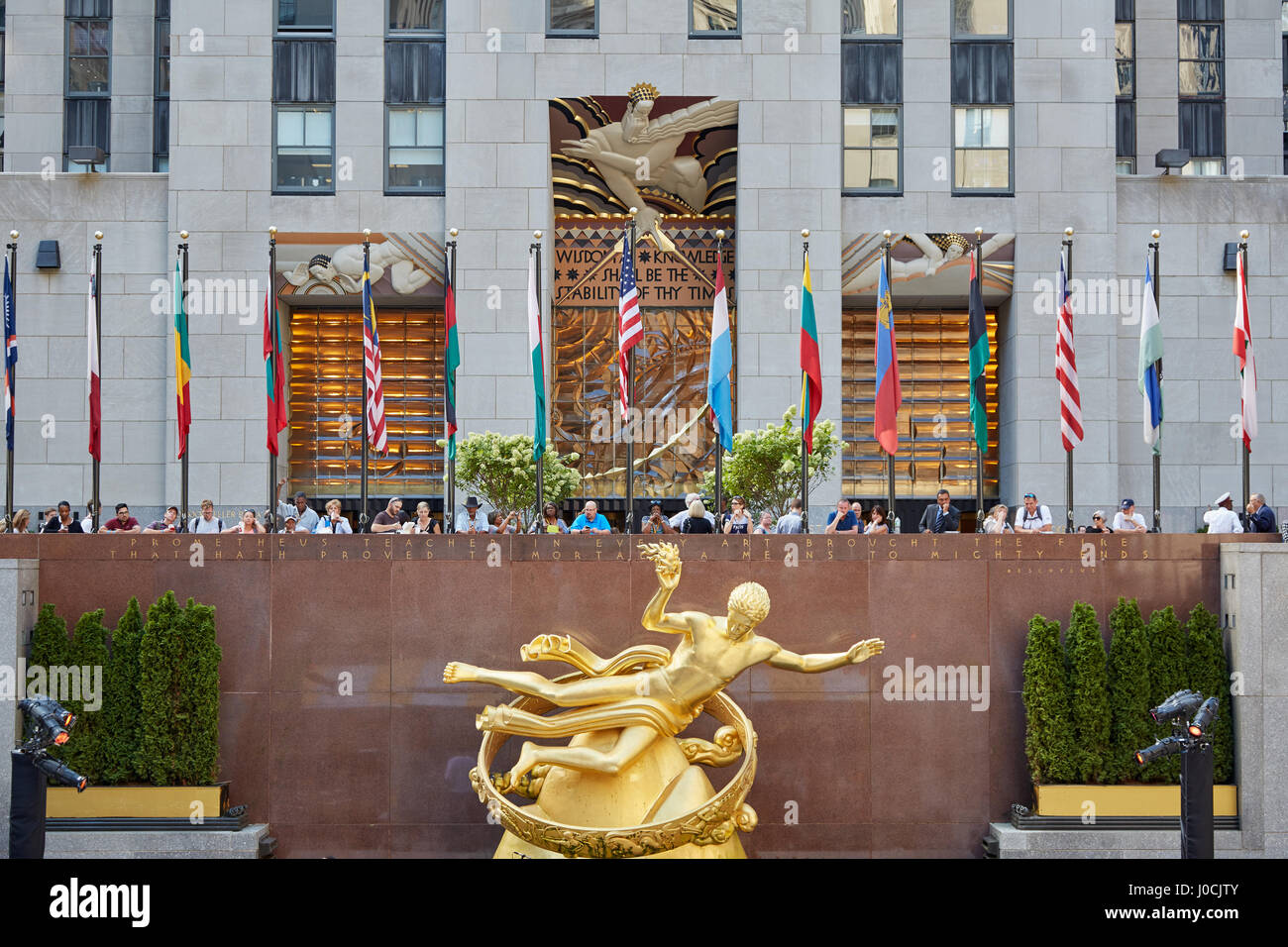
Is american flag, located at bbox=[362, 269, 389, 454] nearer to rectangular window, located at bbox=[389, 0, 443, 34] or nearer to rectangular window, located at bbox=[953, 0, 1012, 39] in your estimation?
rectangular window, located at bbox=[389, 0, 443, 34]

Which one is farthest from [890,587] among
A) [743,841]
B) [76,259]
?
[76,259]

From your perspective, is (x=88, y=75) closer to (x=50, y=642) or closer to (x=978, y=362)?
(x=50, y=642)

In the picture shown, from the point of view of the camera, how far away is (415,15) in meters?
33.8

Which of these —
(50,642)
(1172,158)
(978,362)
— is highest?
(1172,158)

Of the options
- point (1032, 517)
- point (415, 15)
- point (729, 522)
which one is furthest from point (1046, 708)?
point (415, 15)

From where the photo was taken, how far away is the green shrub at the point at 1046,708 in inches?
628

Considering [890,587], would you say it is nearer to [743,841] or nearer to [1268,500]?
[743,841]

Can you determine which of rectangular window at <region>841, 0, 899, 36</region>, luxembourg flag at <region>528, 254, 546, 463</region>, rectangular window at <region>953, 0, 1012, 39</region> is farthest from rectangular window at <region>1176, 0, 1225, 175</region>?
luxembourg flag at <region>528, 254, 546, 463</region>

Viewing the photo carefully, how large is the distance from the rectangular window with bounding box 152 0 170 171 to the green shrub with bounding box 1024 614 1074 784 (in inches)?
1328

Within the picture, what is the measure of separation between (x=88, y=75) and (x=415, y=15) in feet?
42.4

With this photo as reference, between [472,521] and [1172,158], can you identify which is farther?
[1172,158]

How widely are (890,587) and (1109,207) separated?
20419 mm

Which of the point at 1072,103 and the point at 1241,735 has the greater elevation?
the point at 1072,103
